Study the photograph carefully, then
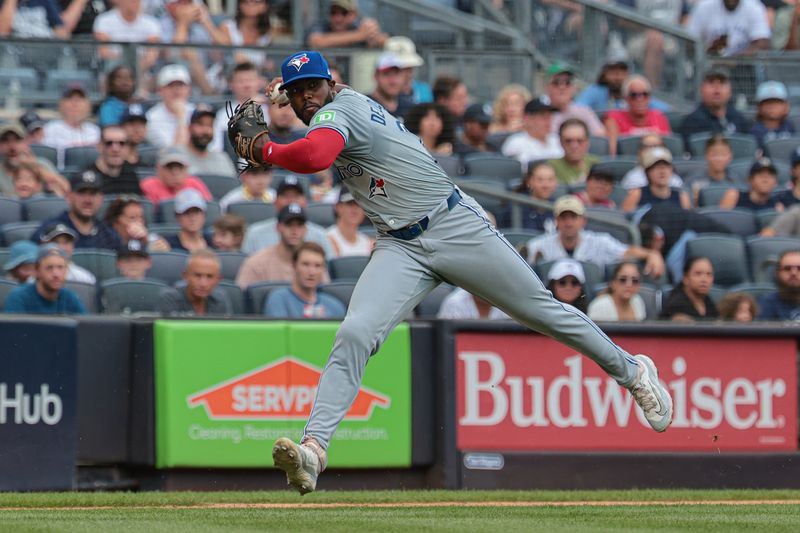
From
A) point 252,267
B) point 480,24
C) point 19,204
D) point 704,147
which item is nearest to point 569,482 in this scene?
point 252,267

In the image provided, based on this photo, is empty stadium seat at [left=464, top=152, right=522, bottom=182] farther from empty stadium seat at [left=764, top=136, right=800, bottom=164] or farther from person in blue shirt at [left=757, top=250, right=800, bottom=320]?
person in blue shirt at [left=757, top=250, right=800, bottom=320]

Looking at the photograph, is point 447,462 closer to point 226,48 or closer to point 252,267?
point 252,267

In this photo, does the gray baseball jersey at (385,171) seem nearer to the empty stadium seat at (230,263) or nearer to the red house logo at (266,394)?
the red house logo at (266,394)

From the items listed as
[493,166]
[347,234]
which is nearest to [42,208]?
[347,234]

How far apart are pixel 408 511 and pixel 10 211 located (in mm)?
5095

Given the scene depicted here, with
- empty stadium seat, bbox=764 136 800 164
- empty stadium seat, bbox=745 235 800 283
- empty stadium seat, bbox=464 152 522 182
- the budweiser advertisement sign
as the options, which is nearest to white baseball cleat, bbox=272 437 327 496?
the budweiser advertisement sign

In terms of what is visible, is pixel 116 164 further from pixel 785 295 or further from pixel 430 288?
pixel 430 288

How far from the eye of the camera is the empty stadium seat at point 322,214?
11711mm

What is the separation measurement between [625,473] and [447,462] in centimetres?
114

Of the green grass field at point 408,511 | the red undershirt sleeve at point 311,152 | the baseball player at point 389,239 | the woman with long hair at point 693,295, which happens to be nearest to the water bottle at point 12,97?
the green grass field at point 408,511

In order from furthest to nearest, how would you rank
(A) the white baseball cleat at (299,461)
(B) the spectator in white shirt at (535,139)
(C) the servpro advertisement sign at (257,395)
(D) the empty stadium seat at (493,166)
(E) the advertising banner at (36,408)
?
(B) the spectator in white shirt at (535,139) < (D) the empty stadium seat at (493,166) < (C) the servpro advertisement sign at (257,395) < (E) the advertising banner at (36,408) < (A) the white baseball cleat at (299,461)

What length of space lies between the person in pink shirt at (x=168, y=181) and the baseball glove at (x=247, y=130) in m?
5.02

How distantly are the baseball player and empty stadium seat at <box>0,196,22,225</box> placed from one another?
4.81m

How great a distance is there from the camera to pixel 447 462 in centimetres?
916
